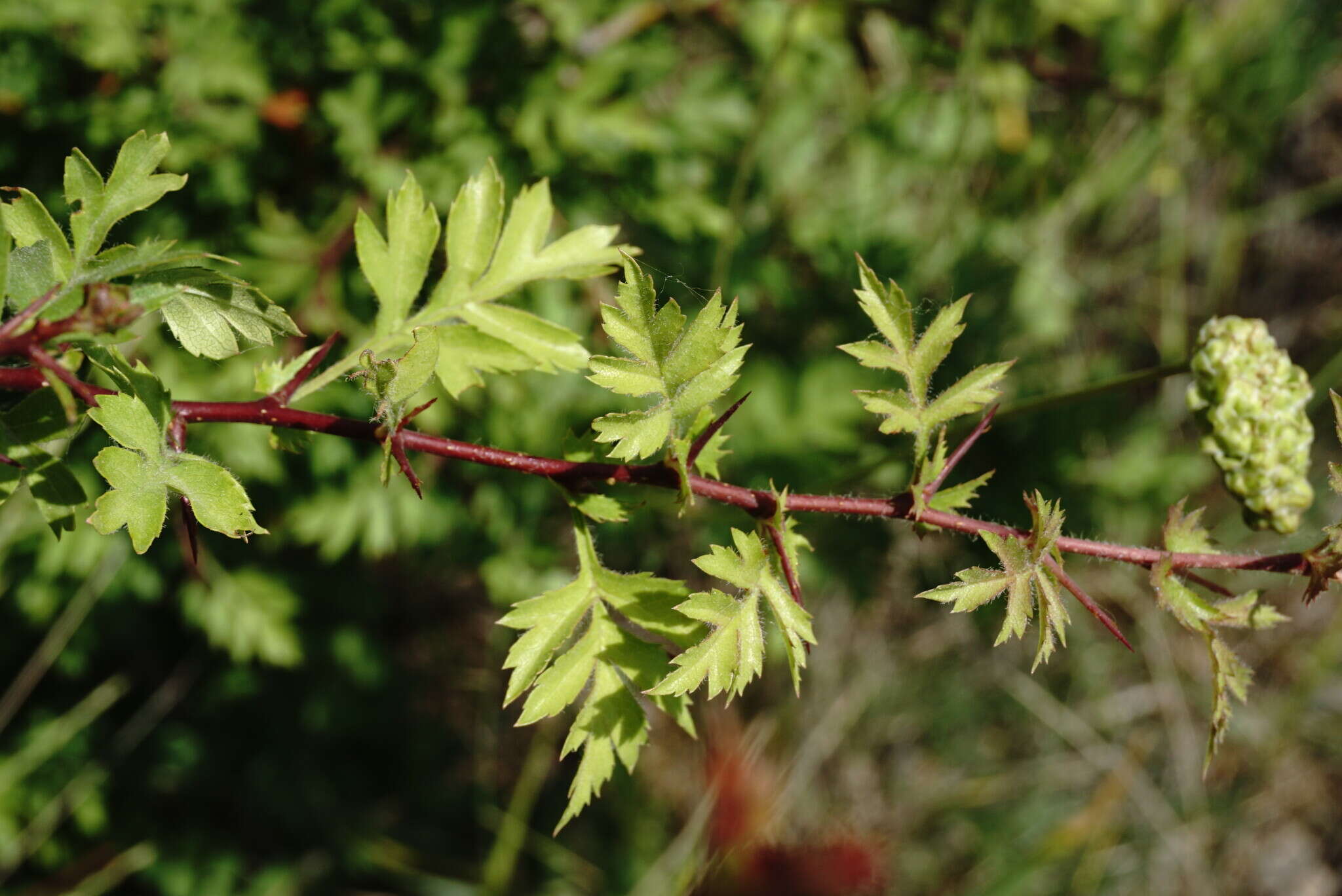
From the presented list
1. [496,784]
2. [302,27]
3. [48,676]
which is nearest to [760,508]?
[302,27]

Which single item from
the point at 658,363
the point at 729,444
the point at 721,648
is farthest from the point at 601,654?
the point at 729,444

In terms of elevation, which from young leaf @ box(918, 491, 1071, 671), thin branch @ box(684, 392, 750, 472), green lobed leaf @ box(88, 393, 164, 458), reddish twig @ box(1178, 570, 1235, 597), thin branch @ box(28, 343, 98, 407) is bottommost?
reddish twig @ box(1178, 570, 1235, 597)

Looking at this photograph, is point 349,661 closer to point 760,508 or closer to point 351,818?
point 351,818

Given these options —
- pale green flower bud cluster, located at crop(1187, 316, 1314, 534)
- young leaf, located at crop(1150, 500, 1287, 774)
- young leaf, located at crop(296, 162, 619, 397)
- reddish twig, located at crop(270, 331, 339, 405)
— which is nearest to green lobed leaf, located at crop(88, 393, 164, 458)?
reddish twig, located at crop(270, 331, 339, 405)

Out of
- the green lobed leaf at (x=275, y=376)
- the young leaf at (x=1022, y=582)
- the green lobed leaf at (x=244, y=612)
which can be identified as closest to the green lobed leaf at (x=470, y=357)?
the green lobed leaf at (x=275, y=376)

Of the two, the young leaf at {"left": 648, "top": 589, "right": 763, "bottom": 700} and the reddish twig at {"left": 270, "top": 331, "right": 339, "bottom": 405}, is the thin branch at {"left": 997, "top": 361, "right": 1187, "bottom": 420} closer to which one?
the young leaf at {"left": 648, "top": 589, "right": 763, "bottom": 700}

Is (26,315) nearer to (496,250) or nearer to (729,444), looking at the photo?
(496,250)

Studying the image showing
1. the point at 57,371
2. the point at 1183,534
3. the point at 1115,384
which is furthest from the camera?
the point at 1115,384
